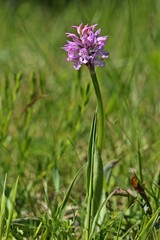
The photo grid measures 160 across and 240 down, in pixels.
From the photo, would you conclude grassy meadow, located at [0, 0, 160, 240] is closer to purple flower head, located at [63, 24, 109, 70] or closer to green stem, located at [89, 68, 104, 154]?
green stem, located at [89, 68, 104, 154]

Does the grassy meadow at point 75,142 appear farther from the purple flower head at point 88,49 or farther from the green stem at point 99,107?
the purple flower head at point 88,49

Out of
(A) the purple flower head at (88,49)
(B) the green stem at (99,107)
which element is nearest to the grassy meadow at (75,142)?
(B) the green stem at (99,107)

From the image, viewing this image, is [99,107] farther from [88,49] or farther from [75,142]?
[75,142]

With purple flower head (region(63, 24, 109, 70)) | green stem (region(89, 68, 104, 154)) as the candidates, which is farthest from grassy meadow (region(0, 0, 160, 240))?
purple flower head (region(63, 24, 109, 70))

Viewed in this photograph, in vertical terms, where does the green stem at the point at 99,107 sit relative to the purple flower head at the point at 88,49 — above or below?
below
